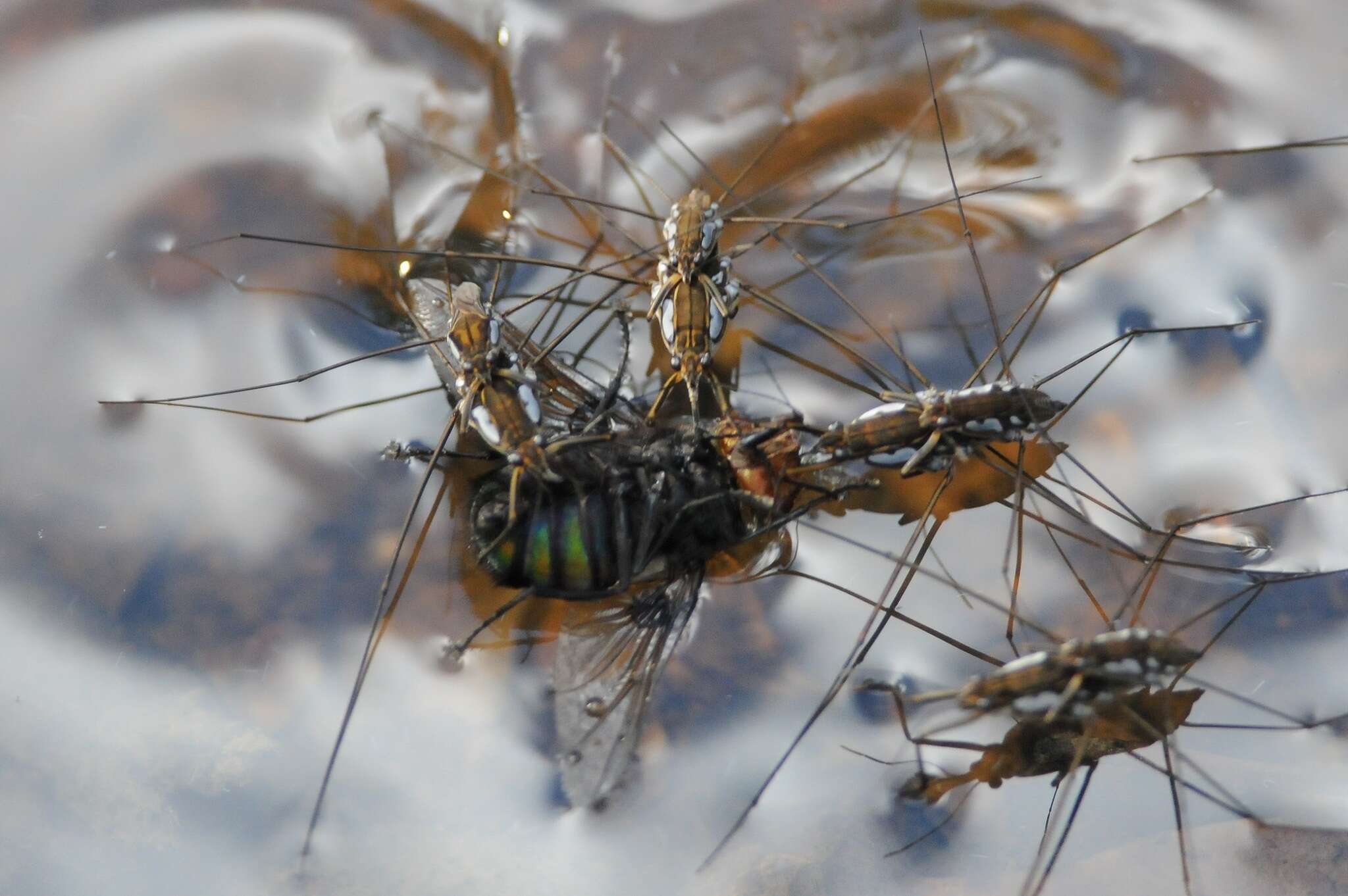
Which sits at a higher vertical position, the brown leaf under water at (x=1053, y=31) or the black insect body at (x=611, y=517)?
the brown leaf under water at (x=1053, y=31)

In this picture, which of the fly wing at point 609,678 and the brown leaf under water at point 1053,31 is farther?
the brown leaf under water at point 1053,31

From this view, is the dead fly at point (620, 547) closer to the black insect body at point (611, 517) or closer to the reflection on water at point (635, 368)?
the black insect body at point (611, 517)

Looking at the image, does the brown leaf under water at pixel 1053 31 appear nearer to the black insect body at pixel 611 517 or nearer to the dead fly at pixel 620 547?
the dead fly at pixel 620 547

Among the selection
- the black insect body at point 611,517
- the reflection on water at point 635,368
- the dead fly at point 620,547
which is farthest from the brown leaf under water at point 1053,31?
the black insect body at point 611,517

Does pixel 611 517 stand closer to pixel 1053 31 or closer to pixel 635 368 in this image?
pixel 635 368

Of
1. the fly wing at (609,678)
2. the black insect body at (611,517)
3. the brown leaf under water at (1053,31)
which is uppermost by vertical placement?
the brown leaf under water at (1053,31)

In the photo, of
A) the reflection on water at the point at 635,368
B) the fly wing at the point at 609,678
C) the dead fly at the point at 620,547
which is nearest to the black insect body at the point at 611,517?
the dead fly at the point at 620,547

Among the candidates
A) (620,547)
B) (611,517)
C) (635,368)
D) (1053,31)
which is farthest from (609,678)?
(1053,31)

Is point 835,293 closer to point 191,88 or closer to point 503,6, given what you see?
point 503,6

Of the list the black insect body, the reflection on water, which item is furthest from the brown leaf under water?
the black insect body
